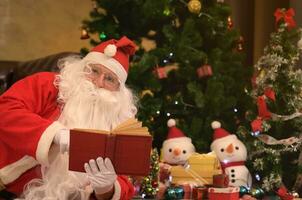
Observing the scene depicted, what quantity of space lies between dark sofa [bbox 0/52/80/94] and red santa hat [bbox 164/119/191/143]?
650mm

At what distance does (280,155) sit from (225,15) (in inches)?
34.4

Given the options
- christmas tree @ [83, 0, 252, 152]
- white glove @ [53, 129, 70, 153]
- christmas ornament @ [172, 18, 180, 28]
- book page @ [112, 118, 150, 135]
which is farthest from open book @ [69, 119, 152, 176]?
christmas ornament @ [172, 18, 180, 28]

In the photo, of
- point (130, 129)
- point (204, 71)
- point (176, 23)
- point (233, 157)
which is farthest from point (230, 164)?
point (130, 129)

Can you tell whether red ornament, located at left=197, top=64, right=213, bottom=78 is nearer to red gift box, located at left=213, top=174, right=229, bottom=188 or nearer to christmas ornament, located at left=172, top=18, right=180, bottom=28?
christmas ornament, located at left=172, top=18, right=180, bottom=28

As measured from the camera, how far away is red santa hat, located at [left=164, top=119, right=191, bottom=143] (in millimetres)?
2809

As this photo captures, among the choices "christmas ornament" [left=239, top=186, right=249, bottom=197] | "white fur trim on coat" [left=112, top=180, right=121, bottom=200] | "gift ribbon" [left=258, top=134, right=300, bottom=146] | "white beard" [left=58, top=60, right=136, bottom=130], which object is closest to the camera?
"white fur trim on coat" [left=112, top=180, right=121, bottom=200]

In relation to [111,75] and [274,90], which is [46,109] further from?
[274,90]

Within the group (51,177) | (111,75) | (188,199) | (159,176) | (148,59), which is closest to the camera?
(51,177)

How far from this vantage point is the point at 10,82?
118 inches

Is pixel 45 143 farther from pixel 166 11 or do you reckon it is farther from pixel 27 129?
pixel 166 11

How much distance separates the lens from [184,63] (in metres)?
3.02

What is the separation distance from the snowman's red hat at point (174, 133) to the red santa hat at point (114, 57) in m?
0.73

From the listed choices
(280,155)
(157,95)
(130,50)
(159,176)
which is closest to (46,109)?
(130,50)

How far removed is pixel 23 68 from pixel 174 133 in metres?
0.94
